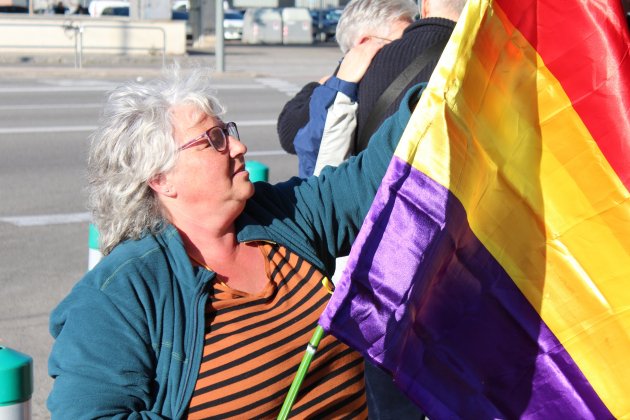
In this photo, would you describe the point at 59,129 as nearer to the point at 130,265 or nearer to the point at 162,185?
the point at 162,185

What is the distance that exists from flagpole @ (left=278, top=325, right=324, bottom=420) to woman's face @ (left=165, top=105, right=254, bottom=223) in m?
0.45

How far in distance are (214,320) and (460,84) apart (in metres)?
0.80

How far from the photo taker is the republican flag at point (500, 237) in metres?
2.37

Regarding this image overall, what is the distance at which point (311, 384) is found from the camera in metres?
2.69

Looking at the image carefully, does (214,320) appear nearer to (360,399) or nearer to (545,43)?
(360,399)

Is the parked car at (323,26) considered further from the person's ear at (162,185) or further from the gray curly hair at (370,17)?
the person's ear at (162,185)

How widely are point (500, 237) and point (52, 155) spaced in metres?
9.81

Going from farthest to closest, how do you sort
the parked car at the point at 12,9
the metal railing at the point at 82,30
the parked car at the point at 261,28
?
1. the parked car at the point at 261,28
2. the parked car at the point at 12,9
3. the metal railing at the point at 82,30

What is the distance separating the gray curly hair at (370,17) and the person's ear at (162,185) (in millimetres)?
1612

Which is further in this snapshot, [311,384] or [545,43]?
[311,384]

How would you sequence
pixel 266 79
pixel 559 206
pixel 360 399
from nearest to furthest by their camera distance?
1. pixel 559 206
2. pixel 360 399
3. pixel 266 79

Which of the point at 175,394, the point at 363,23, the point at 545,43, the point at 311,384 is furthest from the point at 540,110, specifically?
the point at 363,23

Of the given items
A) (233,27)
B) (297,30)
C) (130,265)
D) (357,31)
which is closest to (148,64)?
(233,27)

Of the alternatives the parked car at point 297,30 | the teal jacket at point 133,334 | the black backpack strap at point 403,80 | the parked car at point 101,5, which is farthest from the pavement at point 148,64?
the teal jacket at point 133,334
